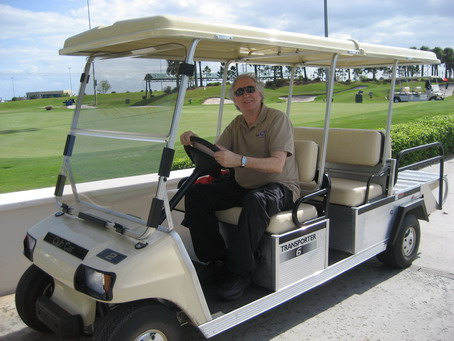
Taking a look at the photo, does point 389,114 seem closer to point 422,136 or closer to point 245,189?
point 245,189

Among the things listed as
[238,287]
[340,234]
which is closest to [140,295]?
[238,287]

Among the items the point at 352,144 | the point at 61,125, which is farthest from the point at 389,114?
the point at 61,125

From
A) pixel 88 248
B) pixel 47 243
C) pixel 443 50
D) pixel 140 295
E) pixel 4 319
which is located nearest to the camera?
pixel 140 295

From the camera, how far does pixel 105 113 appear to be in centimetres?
282

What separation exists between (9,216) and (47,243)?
1171mm

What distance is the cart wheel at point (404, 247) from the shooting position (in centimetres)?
382

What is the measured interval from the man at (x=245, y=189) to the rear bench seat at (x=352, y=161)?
53 cm

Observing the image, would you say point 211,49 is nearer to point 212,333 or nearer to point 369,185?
point 369,185

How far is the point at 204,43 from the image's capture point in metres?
2.96

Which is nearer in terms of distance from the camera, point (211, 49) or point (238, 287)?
point (238, 287)

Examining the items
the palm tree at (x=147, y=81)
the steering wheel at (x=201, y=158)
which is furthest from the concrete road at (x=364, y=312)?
the palm tree at (x=147, y=81)

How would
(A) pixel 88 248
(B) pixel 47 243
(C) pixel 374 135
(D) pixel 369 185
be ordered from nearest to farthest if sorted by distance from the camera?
(A) pixel 88 248, (B) pixel 47 243, (D) pixel 369 185, (C) pixel 374 135

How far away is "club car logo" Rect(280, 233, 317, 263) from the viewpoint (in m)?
2.84

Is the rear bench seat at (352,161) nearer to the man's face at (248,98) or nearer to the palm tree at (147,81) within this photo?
the man's face at (248,98)
